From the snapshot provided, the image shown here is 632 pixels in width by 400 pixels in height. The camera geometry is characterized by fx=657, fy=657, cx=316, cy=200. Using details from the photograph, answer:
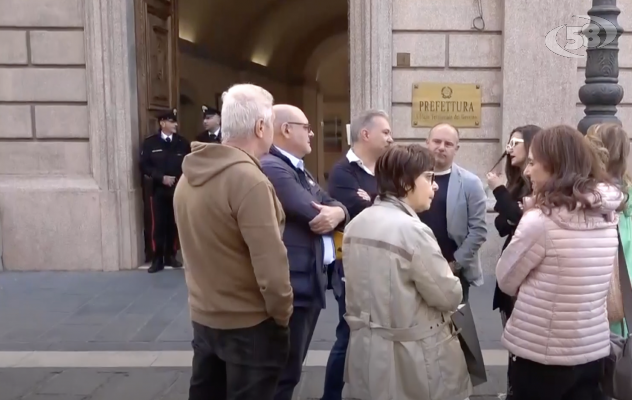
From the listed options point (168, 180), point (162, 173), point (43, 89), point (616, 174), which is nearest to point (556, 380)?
point (616, 174)

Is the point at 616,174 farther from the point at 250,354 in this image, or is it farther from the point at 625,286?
the point at 250,354

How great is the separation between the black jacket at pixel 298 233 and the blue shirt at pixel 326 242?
23mm

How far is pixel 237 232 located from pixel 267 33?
15.9 m

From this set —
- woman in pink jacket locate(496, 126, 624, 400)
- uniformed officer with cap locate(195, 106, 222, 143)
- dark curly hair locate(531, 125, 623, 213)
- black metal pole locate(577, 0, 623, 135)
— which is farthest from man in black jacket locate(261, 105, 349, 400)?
uniformed officer with cap locate(195, 106, 222, 143)

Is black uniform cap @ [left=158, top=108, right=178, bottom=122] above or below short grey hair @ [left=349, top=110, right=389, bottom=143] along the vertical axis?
above

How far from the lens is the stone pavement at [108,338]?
4340 millimetres

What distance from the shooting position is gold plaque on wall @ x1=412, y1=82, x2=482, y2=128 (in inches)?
301

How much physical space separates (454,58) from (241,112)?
5.43 meters

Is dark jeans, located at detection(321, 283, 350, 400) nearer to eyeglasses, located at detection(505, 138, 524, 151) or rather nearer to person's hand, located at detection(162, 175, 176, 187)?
eyeglasses, located at detection(505, 138, 524, 151)

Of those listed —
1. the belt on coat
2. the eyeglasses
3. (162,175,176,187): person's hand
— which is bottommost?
the belt on coat

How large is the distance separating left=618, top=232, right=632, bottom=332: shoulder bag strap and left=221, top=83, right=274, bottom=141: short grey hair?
165 cm

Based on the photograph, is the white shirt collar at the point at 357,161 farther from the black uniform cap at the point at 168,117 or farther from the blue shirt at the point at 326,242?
the black uniform cap at the point at 168,117

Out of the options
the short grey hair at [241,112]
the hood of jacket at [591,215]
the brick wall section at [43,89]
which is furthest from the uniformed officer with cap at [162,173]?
the hood of jacket at [591,215]

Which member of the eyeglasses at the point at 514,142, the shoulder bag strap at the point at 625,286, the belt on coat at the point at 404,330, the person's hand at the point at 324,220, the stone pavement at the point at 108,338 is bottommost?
the stone pavement at the point at 108,338
